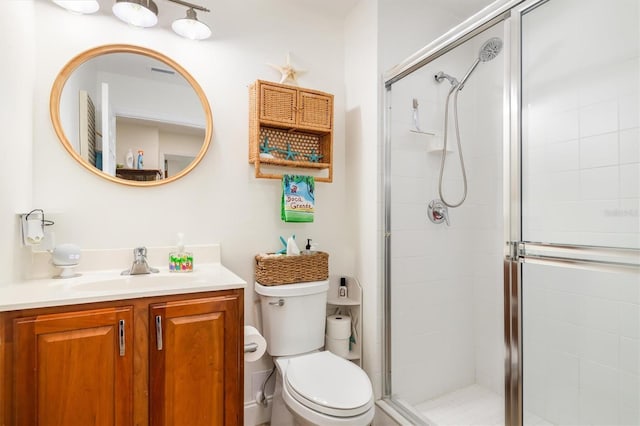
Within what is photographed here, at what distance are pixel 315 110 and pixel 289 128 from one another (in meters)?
0.18

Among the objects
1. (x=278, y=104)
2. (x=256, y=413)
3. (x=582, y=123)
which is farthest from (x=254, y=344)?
(x=582, y=123)

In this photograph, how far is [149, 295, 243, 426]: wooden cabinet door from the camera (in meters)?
1.22

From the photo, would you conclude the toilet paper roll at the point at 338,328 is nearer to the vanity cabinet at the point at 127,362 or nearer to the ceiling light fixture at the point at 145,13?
the vanity cabinet at the point at 127,362

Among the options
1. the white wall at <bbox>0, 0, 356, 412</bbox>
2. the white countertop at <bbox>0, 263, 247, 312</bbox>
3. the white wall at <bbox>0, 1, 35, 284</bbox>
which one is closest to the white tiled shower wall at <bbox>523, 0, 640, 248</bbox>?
the white wall at <bbox>0, 0, 356, 412</bbox>

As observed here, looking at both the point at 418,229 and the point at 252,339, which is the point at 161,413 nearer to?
the point at 252,339

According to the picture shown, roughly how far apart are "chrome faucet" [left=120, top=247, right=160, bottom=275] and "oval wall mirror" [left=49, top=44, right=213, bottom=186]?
0.33m

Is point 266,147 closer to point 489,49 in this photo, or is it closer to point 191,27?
point 191,27

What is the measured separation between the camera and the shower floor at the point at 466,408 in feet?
6.09

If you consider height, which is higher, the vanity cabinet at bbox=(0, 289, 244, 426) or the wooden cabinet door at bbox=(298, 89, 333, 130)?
the wooden cabinet door at bbox=(298, 89, 333, 130)

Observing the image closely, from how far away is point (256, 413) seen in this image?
1904mm

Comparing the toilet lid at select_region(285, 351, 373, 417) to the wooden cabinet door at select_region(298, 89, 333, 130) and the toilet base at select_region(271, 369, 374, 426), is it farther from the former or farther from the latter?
the wooden cabinet door at select_region(298, 89, 333, 130)

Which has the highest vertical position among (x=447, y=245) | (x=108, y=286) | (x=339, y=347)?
(x=447, y=245)

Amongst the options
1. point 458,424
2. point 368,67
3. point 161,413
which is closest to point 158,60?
point 368,67

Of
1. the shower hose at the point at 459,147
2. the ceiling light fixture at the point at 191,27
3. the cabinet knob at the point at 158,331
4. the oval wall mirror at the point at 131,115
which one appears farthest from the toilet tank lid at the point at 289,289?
the ceiling light fixture at the point at 191,27
